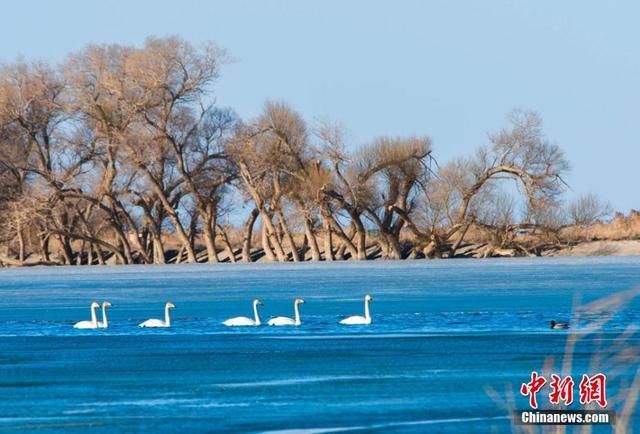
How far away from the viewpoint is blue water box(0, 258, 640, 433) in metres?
15.5

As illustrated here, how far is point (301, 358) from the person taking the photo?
21312mm

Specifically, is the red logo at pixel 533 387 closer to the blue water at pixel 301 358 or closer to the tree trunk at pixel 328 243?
the blue water at pixel 301 358

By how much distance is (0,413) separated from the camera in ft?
53.3

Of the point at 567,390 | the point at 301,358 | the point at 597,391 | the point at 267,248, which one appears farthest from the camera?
the point at 267,248

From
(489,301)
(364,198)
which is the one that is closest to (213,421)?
(489,301)

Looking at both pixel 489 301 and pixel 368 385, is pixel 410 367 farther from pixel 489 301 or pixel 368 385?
pixel 489 301

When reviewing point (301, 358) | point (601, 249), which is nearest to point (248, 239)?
point (601, 249)

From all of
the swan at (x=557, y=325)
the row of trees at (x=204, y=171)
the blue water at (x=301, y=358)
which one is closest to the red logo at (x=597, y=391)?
the blue water at (x=301, y=358)

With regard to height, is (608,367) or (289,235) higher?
(289,235)

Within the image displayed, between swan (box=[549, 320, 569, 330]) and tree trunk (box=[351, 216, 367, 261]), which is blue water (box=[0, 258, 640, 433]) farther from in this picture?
tree trunk (box=[351, 216, 367, 261])

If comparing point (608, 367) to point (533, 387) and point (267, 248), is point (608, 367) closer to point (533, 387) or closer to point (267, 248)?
point (533, 387)

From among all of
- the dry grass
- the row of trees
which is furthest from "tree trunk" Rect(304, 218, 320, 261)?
the dry grass

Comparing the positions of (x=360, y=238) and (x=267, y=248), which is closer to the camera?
(x=360, y=238)

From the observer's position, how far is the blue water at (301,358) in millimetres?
15508
